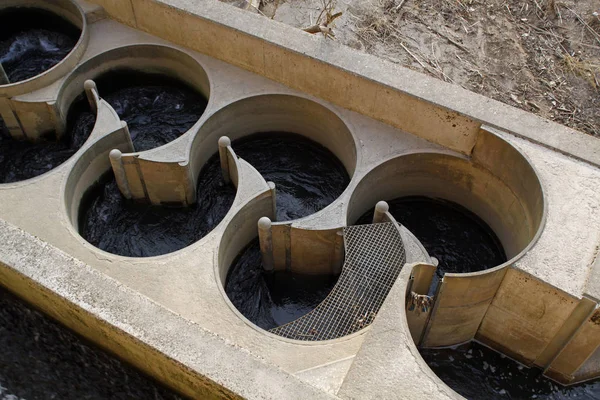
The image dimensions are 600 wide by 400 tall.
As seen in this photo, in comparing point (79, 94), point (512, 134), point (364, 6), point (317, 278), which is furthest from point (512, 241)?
point (79, 94)

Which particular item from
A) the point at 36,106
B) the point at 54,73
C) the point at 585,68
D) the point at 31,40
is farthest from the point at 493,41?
the point at 31,40

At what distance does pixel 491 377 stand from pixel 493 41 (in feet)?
29.1

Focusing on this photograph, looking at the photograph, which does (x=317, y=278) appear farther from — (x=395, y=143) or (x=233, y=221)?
(x=395, y=143)

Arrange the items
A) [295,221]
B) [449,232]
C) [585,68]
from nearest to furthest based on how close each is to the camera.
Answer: [295,221] → [449,232] → [585,68]

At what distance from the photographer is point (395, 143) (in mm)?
12391

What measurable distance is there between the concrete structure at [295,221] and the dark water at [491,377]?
25cm

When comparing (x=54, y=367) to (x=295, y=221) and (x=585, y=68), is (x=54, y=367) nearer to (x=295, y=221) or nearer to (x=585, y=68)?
(x=295, y=221)

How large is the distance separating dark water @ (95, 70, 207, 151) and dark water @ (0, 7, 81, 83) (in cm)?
201

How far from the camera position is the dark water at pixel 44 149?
13.7 metres

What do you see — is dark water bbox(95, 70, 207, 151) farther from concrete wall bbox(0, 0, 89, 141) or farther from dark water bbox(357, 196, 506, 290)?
dark water bbox(357, 196, 506, 290)

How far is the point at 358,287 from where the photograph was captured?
10.6 metres

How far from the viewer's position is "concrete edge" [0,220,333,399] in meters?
7.41

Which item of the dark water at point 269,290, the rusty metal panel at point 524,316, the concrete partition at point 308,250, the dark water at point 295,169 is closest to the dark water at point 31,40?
the dark water at point 295,169

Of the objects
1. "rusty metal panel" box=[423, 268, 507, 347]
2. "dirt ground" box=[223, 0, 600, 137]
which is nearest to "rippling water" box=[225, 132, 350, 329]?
"rusty metal panel" box=[423, 268, 507, 347]
